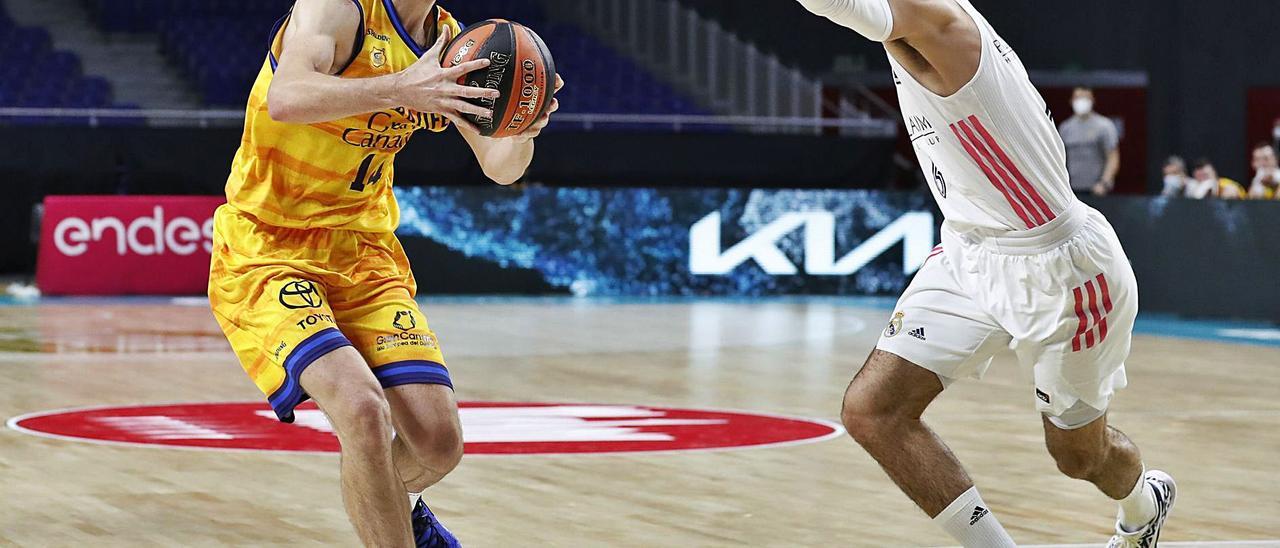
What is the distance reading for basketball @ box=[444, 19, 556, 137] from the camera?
443cm

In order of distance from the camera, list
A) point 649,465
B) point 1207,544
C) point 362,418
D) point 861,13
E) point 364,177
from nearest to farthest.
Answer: point 362,418 → point 861,13 → point 364,177 → point 1207,544 → point 649,465

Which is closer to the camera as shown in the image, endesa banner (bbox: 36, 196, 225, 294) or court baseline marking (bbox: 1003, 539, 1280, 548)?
court baseline marking (bbox: 1003, 539, 1280, 548)

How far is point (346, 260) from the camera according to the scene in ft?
15.9

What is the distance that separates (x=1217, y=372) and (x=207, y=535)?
7023mm

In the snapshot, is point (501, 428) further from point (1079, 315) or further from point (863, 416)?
point (1079, 315)

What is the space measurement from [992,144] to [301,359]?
182cm

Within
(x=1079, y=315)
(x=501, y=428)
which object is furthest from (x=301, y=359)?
(x=501, y=428)

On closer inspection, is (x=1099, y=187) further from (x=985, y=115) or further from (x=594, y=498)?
(x=985, y=115)

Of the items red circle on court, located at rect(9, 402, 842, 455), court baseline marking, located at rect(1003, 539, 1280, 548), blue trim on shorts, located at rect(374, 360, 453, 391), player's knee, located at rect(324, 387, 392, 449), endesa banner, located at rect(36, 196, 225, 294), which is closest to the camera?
player's knee, located at rect(324, 387, 392, 449)

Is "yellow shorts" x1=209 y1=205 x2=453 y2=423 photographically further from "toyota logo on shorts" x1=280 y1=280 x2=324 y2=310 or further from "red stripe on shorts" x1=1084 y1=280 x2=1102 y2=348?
"red stripe on shorts" x1=1084 y1=280 x2=1102 y2=348

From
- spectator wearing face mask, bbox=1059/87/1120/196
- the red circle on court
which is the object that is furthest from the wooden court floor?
spectator wearing face mask, bbox=1059/87/1120/196

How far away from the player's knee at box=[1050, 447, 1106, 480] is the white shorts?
13 cm

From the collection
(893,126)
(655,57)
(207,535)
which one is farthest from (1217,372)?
(655,57)

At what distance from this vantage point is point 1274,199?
1365cm
